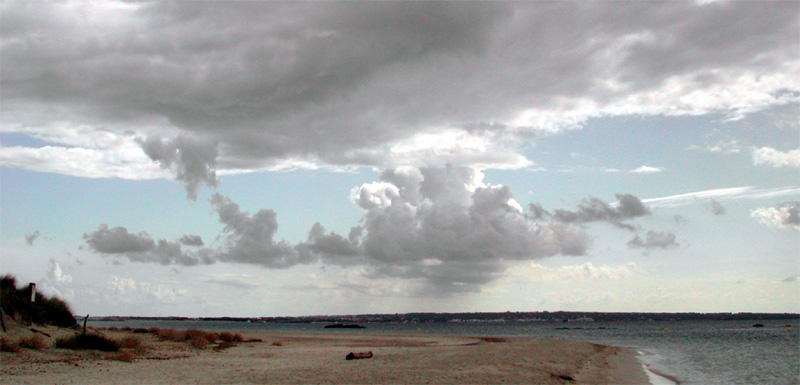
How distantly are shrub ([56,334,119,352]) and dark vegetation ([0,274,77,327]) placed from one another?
7287 millimetres

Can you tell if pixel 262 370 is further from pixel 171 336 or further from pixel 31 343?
pixel 171 336

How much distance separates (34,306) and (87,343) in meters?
13.5

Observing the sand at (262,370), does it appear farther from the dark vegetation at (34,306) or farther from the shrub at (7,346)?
the dark vegetation at (34,306)

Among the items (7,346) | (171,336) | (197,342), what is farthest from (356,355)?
(171,336)

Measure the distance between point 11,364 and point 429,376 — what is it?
46.1 feet

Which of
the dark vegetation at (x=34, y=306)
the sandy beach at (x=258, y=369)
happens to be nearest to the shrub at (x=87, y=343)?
the sandy beach at (x=258, y=369)

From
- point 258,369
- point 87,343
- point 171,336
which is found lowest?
point 171,336

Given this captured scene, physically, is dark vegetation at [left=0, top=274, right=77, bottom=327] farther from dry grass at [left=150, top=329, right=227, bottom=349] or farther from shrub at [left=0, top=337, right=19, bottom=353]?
shrub at [left=0, top=337, right=19, bottom=353]

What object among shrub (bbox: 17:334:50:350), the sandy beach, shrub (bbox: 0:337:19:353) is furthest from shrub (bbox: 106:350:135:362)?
shrub (bbox: 0:337:19:353)

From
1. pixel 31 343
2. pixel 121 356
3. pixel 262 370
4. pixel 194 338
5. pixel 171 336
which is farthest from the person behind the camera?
pixel 171 336

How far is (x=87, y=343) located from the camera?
2409 centimetres

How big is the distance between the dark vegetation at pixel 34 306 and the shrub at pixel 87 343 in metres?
7.29

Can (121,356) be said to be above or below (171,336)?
above

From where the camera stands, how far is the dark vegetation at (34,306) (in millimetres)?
29953
